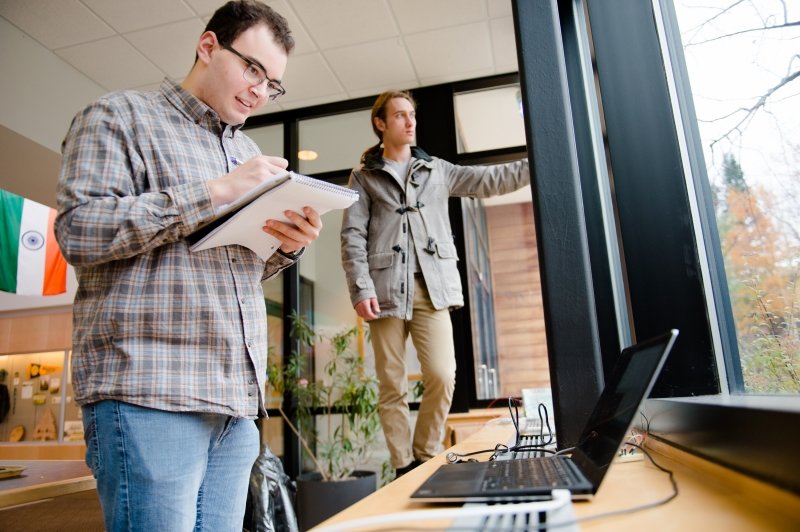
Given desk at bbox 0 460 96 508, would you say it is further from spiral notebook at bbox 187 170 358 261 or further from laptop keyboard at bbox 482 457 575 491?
laptop keyboard at bbox 482 457 575 491

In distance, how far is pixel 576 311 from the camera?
828 millimetres

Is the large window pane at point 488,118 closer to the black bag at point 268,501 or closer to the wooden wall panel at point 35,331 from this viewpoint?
the black bag at point 268,501

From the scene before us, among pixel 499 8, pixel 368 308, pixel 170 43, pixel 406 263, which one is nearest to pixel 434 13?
pixel 499 8

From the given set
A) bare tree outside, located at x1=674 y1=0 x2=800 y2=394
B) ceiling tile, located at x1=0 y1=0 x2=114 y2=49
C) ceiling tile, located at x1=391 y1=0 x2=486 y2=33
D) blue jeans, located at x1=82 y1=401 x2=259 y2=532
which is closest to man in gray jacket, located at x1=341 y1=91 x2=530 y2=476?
ceiling tile, located at x1=391 y1=0 x2=486 y2=33

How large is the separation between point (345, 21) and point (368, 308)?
189cm

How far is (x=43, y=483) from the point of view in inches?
53.9

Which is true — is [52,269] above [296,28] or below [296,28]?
below

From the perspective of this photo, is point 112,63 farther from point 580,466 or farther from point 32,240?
point 580,466

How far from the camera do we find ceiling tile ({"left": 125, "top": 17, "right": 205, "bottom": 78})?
3191 mm

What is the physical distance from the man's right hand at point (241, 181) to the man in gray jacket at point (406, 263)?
1.25 meters

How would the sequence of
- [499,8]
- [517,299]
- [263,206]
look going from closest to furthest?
1. [263,206]
2. [499,8]
3. [517,299]

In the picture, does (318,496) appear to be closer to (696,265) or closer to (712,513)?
(696,265)

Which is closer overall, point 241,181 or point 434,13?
point 241,181

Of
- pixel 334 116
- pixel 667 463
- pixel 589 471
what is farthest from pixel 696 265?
pixel 334 116
